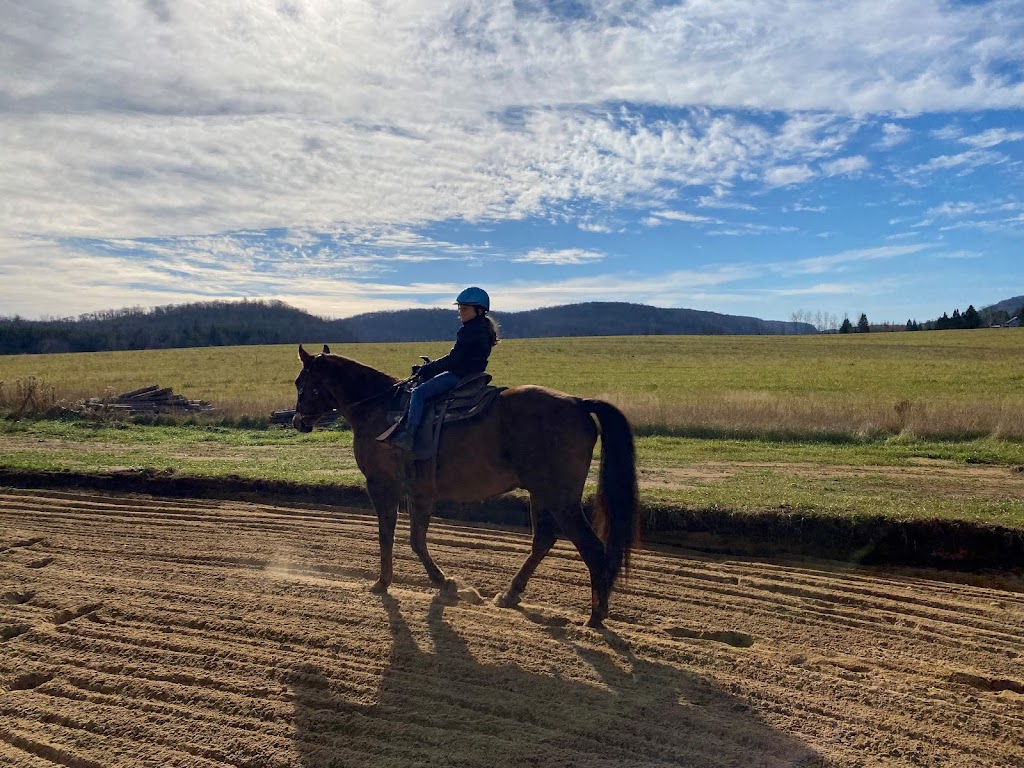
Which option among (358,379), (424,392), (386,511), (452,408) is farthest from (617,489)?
(358,379)

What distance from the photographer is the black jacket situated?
664 cm

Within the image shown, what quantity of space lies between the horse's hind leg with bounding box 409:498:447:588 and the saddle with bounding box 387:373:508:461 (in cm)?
69

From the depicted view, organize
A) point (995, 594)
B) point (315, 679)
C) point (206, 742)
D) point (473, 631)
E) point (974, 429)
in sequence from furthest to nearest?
point (974, 429)
point (995, 594)
point (473, 631)
point (315, 679)
point (206, 742)

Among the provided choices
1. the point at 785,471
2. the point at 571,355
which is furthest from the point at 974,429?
the point at 571,355

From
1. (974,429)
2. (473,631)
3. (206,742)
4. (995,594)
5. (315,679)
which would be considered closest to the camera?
(206,742)

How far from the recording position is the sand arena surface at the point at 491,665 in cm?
427

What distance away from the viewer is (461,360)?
670 centimetres

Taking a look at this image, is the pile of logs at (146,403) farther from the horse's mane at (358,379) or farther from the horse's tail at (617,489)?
the horse's tail at (617,489)

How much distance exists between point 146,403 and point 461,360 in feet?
58.5

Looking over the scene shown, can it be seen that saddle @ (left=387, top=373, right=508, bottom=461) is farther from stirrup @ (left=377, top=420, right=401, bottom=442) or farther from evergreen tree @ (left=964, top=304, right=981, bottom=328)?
evergreen tree @ (left=964, top=304, right=981, bottom=328)

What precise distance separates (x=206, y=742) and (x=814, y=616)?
5121 millimetres

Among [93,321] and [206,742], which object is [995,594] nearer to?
[206,742]

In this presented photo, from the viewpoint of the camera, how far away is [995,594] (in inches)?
266

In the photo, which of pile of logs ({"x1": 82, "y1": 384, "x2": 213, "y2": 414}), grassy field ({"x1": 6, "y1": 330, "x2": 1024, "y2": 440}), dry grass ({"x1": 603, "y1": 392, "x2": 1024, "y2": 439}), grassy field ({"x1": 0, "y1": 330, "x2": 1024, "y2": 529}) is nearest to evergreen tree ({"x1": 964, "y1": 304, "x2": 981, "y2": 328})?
grassy field ({"x1": 6, "y1": 330, "x2": 1024, "y2": 440})
